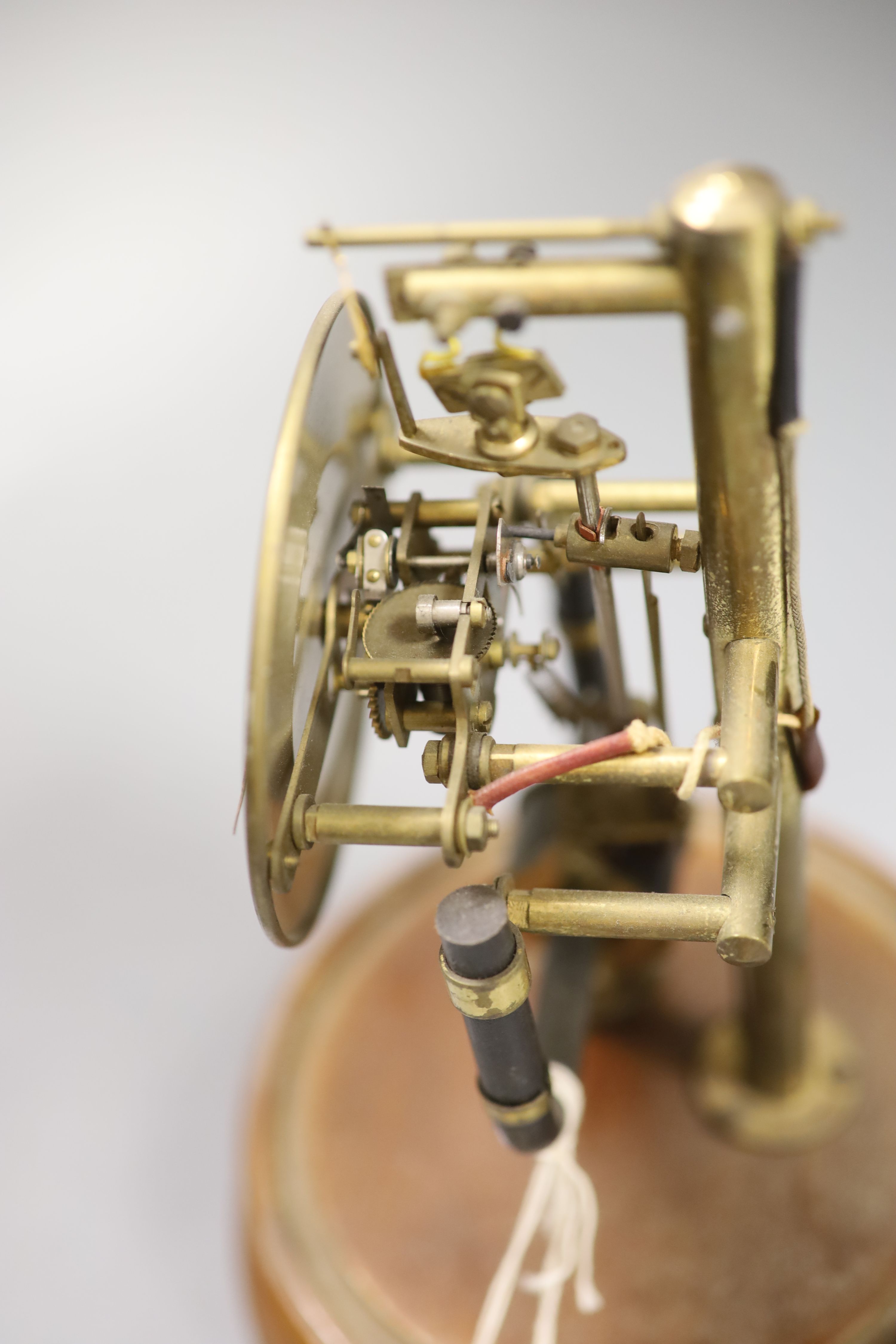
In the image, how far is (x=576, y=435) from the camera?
79 centimetres

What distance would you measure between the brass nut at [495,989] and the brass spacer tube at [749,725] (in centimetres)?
16

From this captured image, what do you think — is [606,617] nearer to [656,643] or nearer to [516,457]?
[656,643]

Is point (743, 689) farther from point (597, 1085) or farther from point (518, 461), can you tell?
point (597, 1085)

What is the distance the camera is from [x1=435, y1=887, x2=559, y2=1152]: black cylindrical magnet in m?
0.79

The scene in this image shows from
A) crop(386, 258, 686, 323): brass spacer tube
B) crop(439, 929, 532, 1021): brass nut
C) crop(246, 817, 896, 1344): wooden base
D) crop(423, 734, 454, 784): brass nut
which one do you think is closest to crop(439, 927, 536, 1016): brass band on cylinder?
crop(439, 929, 532, 1021): brass nut

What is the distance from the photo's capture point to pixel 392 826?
81 cm

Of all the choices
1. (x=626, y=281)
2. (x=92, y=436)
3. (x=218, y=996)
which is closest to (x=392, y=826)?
(x=626, y=281)

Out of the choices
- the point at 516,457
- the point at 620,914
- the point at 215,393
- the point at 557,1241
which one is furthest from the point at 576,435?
the point at 215,393

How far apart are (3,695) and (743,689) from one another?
1.48 meters

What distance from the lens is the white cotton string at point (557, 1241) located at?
3.48 ft

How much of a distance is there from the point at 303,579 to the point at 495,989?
0.96ft

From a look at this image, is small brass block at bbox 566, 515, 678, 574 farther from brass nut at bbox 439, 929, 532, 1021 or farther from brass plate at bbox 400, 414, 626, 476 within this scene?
brass nut at bbox 439, 929, 532, 1021

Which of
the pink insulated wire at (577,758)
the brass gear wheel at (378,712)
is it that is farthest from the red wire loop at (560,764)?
the brass gear wheel at (378,712)

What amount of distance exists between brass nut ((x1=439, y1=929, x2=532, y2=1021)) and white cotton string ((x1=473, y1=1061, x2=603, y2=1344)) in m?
0.24
